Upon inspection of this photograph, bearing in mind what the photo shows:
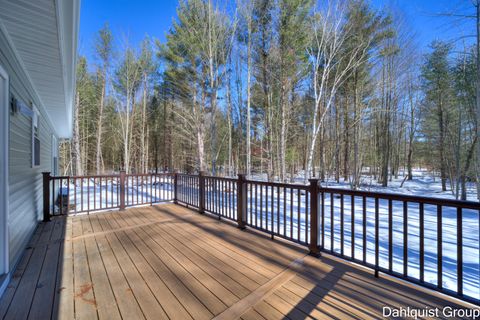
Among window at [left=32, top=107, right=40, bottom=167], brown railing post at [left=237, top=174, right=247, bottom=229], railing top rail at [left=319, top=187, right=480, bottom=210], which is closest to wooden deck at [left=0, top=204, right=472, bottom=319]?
brown railing post at [left=237, top=174, right=247, bottom=229]

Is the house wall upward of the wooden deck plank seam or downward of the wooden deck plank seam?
upward

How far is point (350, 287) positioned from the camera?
1.98 meters

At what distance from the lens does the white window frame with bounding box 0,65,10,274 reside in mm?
2133

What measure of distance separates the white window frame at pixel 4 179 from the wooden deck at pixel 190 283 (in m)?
0.27

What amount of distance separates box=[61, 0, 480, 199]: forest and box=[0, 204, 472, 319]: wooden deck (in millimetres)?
5711

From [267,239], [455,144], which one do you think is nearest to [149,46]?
[267,239]

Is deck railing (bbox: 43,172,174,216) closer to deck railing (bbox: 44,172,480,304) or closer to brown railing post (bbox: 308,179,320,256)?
deck railing (bbox: 44,172,480,304)

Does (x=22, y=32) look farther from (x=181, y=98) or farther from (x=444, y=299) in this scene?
(x=181, y=98)

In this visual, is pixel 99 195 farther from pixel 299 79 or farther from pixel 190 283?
pixel 299 79

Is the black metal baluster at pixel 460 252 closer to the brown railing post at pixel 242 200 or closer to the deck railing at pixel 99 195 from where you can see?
the brown railing post at pixel 242 200

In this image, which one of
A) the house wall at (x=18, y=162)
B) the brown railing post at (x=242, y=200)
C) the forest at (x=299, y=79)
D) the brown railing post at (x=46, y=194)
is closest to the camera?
the house wall at (x=18, y=162)

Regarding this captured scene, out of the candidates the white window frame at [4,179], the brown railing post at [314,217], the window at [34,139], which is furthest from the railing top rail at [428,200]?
the window at [34,139]

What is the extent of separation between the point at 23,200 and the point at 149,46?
12.9 m

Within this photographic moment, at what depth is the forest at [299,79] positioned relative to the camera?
827 centimetres
